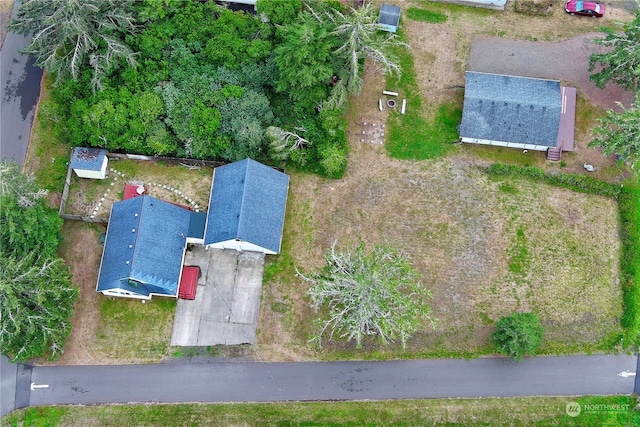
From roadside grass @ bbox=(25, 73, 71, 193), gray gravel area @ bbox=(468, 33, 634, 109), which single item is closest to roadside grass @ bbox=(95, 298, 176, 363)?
roadside grass @ bbox=(25, 73, 71, 193)

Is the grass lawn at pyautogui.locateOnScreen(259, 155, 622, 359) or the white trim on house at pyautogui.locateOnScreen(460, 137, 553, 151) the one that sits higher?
the white trim on house at pyautogui.locateOnScreen(460, 137, 553, 151)

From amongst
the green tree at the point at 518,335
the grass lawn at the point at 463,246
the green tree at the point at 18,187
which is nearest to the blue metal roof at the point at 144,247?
the green tree at the point at 18,187

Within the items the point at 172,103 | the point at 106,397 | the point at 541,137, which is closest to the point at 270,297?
the point at 106,397

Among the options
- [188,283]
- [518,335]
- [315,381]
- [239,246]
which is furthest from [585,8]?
[188,283]

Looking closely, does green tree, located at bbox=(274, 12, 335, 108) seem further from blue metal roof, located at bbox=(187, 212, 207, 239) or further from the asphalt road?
the asphalt road

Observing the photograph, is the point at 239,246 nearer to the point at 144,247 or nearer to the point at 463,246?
the point at 144,247
